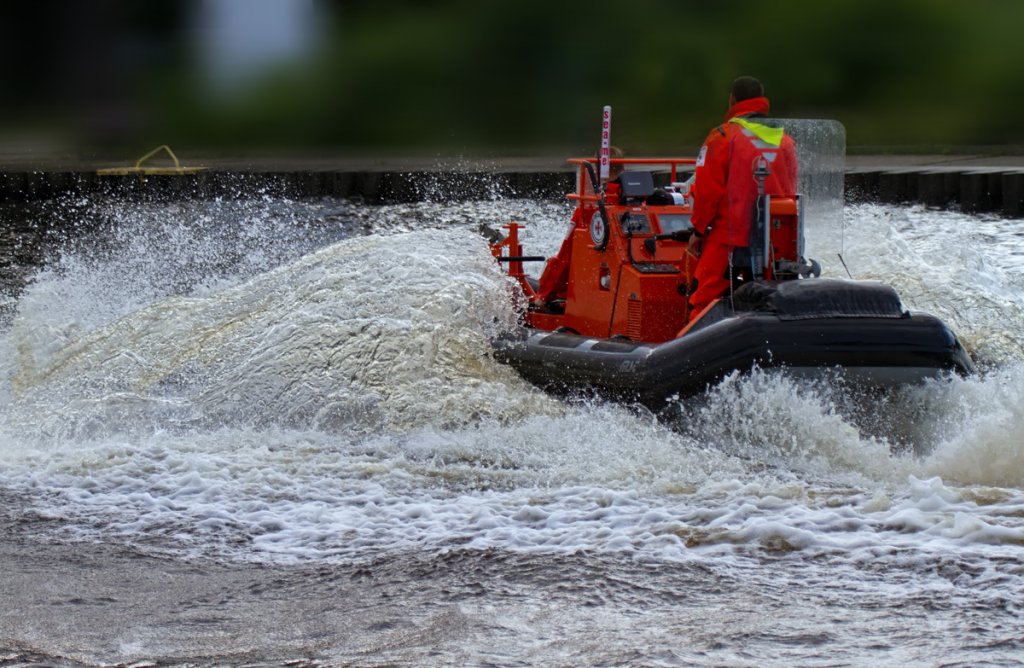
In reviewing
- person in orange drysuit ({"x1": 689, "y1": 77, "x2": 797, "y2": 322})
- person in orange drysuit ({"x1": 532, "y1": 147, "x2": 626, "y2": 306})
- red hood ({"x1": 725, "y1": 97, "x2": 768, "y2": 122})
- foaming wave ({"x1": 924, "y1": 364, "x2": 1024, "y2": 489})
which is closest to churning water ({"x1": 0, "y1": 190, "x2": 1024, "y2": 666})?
foaming wave ({"x1": 924, "y1": 364, "x2": 1024, "y2": 489})

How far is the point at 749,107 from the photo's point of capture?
18.3ft

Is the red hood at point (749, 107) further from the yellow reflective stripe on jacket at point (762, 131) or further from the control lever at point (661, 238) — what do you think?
the control lever at point (661, 238)

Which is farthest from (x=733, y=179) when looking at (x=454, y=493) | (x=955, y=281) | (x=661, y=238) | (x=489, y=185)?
(x=489, y=185)

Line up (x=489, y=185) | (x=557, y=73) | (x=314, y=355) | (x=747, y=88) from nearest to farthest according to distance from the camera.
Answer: (x=557, y=73), (x=747, y=88), (x=314, y=355), (x=489, y=185)

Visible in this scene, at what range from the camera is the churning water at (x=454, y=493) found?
3465mm

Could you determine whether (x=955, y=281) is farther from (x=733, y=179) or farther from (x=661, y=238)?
(x=733, y=179)

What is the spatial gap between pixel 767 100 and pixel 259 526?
254cm

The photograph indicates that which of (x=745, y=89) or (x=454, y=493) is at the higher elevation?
(x=745, y=89)

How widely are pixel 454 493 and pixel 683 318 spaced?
1690 mm

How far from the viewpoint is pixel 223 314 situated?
7.86 metres

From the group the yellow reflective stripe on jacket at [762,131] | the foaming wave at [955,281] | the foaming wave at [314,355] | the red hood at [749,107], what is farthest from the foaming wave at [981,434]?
the foaming wave at [314,355]

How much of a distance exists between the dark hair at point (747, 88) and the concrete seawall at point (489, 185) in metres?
8.02

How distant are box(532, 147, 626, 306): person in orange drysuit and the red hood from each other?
112 cm

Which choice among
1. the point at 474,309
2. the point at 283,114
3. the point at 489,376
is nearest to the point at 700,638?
the point at 283,114
